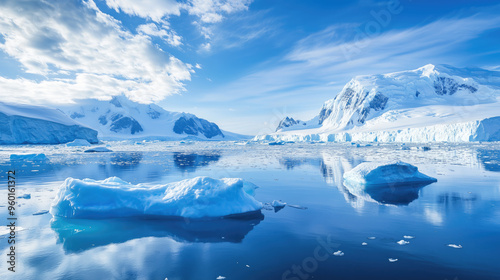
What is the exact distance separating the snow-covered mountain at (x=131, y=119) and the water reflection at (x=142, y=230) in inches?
5978

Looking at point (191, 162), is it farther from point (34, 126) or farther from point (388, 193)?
point (34, 126)

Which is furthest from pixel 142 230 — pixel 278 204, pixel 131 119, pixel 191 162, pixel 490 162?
pixel 131 119

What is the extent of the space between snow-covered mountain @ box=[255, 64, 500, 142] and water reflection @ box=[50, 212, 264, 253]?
6223 cm

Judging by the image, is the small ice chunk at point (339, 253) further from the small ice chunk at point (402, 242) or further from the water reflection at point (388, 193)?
the water reflection at point (388, 193)

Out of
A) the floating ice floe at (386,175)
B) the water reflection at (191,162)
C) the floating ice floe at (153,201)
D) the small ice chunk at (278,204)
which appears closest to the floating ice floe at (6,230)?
the floating ice floe at (153,201)

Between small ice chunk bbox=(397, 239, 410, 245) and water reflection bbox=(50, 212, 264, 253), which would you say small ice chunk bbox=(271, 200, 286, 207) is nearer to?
water reflection bbox=(50, 212, 264, 253)

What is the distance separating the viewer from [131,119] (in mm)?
166000

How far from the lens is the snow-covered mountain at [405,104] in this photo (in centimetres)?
7212

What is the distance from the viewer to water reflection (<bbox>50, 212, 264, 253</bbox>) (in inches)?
245

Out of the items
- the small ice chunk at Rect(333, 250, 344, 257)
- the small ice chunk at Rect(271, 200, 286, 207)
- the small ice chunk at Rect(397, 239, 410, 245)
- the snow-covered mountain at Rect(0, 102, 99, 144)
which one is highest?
the snow-covered mountain at Rect(0, 102, 99, 144)

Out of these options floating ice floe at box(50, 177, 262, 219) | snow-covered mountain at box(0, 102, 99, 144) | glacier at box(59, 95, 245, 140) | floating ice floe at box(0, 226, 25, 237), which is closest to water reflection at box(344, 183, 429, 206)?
floating ice floe at box(50, 177, 262, 219)

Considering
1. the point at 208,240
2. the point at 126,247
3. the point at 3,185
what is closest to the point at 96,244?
the point at 126,247

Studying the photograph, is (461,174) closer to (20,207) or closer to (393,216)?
(393,216)

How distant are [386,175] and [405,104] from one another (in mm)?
109899
